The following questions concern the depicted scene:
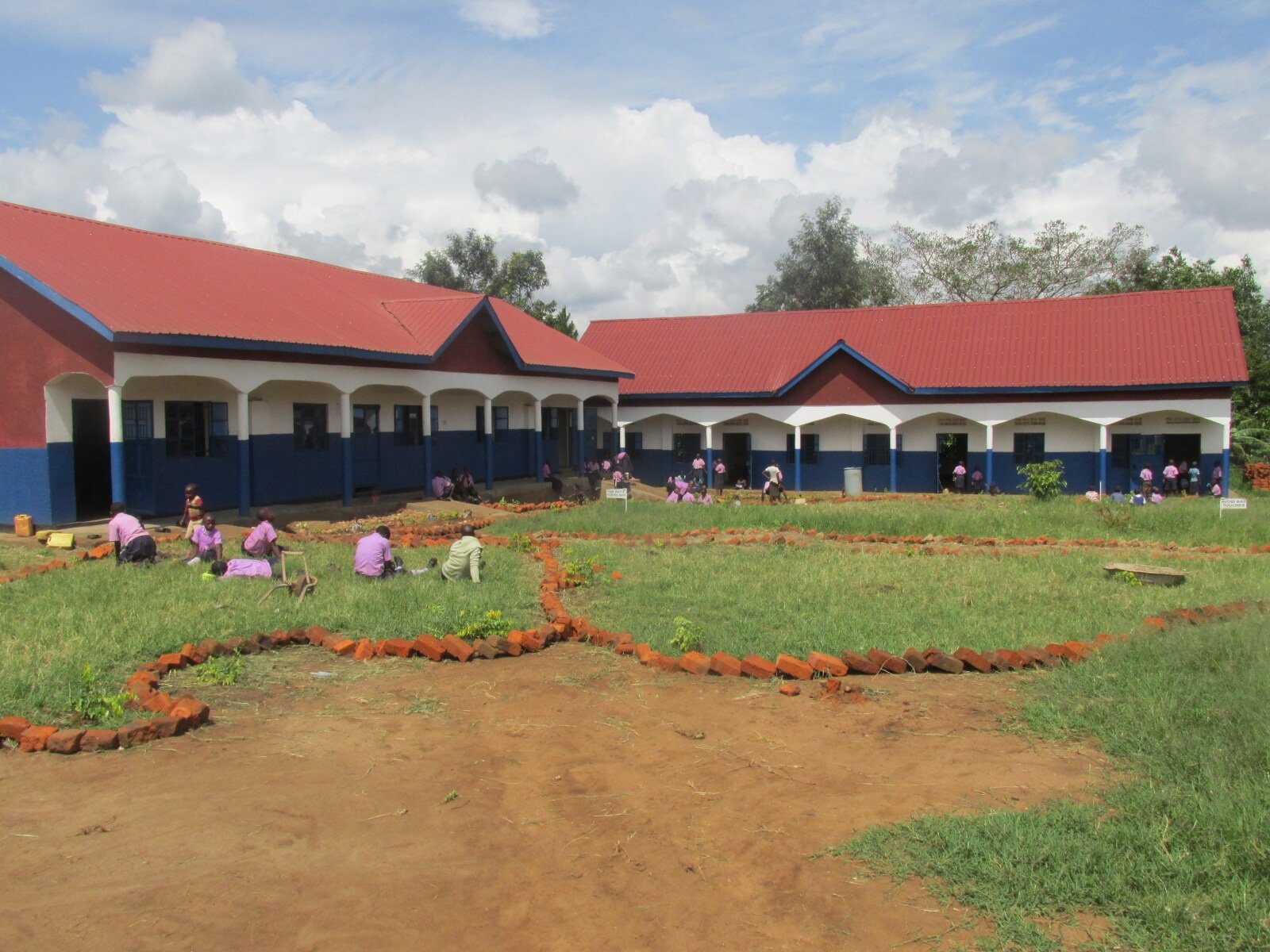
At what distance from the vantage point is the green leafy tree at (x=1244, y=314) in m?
32.9

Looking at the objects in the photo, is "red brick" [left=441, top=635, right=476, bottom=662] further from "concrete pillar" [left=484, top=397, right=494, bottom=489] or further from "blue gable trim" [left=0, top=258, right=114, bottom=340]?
"concrete pillar" [left=484, top=397, right=494, bottom=489]

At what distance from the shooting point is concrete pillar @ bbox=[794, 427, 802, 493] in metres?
31.1

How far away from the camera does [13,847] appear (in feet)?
17.5

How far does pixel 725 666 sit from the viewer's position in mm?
8633

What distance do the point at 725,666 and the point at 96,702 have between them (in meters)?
4.80

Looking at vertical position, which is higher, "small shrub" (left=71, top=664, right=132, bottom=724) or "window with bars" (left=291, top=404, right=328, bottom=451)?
"window with bars" (left=291, top=404, right=328, bottom=451)

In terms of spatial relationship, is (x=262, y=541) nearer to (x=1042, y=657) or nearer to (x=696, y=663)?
(x=696, y=663)

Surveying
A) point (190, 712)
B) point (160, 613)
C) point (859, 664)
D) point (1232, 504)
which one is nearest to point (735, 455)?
point (1232, 504)


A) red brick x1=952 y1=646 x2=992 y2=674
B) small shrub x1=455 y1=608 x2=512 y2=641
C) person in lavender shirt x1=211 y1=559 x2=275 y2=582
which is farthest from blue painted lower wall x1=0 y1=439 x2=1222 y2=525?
red brick x1=952 y1=646 x2=992 y2=674

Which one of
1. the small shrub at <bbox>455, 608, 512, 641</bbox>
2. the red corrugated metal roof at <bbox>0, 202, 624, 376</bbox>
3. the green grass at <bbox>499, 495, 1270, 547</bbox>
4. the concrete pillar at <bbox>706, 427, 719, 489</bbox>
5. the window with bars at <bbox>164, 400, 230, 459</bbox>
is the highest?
the red corrugated metal roof at <bbox>0, 202, 624, 376</bbox>

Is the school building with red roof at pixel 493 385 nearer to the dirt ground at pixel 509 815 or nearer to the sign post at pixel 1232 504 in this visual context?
the sign post at pixel 1232 504

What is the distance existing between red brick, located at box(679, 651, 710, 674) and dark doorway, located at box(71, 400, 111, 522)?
1321 cm

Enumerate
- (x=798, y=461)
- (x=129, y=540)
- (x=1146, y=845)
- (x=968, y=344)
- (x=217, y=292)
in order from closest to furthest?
(x=1146, y=845) → (x=129, y=540) → (x=217, y=292) → (x=968, y=344) → (x=798, y=461)

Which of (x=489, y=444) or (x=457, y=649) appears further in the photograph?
(x=489, y=444)
